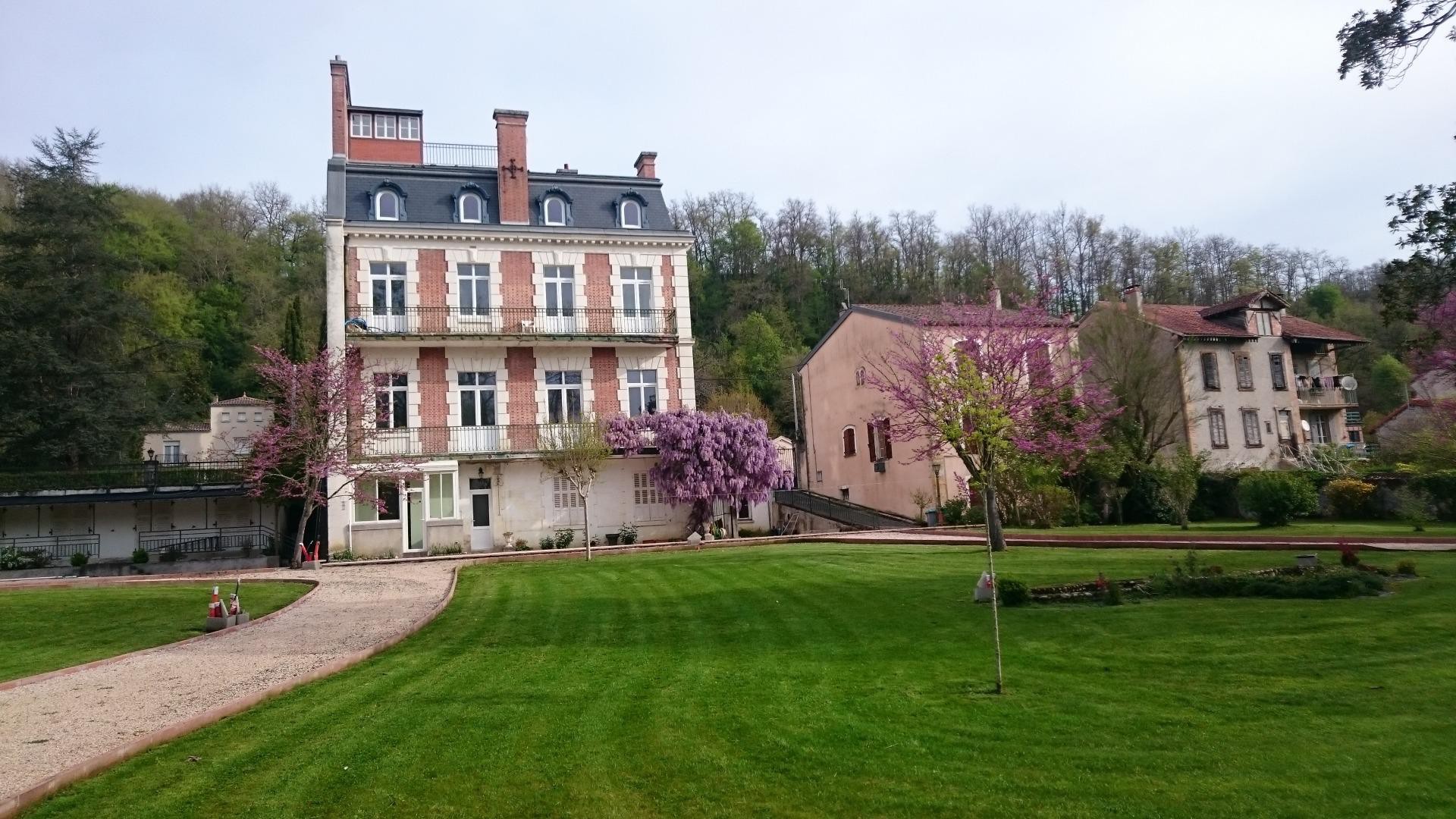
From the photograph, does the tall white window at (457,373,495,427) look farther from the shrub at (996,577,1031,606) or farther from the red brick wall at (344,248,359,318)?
the shrub at (996,577,1031,606)

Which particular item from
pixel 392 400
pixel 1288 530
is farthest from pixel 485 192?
pixel 1288 530

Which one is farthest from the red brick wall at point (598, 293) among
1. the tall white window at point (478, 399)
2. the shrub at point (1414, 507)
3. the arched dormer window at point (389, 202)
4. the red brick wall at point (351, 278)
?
the shrub at point (1414, 507)

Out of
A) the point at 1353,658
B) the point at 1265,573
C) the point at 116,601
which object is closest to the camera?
→ the point at 1353,658

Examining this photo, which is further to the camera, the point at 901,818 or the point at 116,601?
the point at 116,601

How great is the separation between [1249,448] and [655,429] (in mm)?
27814

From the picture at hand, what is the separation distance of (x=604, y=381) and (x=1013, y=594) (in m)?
19.8

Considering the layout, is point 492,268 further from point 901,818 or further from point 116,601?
point 901,818

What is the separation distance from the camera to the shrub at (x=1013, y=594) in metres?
11.1

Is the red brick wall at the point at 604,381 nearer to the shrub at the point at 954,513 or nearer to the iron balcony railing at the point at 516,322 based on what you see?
the iron balcony railing at the point at 516,322

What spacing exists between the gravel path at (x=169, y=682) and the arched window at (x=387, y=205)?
15776 mm

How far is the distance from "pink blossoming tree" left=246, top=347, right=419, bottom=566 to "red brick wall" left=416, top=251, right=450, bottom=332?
2.92 m

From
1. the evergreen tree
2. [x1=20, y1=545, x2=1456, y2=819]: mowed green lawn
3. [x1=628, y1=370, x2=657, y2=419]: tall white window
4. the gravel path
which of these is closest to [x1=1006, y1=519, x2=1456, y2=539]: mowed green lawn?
[x1=20, y1=545, x2=1456, y2=819]: mowed green lawn

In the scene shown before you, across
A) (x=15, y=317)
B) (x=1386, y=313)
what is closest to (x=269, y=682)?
(x=1386, y=313)

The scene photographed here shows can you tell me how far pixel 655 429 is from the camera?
91.6 feet
